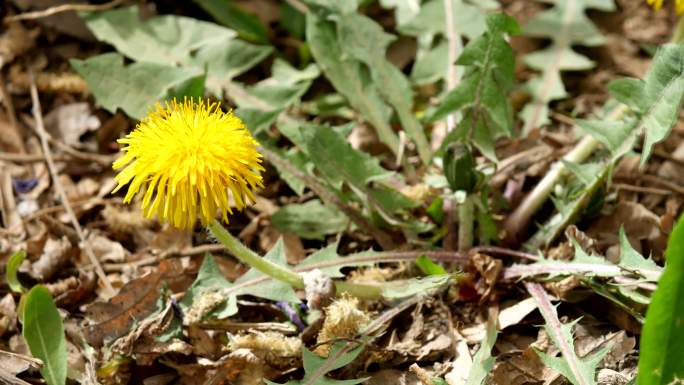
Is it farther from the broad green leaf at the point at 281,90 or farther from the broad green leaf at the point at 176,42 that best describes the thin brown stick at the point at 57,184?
the broad green leaf at the point at 281,90

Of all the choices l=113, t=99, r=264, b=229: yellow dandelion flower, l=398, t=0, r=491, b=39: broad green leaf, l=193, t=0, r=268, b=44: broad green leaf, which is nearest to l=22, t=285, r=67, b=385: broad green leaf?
l=113, t=99, r=264, b=229: yellow dandelion flower

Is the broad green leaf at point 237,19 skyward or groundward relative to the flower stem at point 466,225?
skyward

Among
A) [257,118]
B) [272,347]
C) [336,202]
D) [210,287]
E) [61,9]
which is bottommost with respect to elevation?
[272,347]

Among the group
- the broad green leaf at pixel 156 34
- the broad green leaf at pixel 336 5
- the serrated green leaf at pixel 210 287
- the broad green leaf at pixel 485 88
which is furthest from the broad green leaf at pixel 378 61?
the serrated green leaf at pixel 210 287

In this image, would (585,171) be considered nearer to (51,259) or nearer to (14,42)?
(51,259)

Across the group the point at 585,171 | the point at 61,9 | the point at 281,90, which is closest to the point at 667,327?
the point at 585,171

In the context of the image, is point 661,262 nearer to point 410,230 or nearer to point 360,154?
point 410,230
